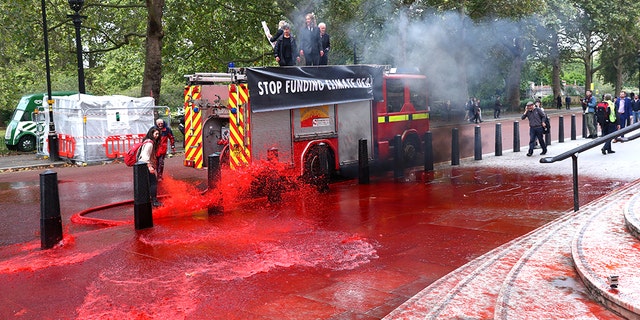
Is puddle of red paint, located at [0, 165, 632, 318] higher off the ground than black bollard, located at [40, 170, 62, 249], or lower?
lower

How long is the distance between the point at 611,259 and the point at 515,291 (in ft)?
3.27

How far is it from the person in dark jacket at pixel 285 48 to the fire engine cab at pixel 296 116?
99cm

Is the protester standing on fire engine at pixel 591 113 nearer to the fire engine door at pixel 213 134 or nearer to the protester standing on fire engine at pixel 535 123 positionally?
Answer: the protester standing on fire engine at pixel 535 123

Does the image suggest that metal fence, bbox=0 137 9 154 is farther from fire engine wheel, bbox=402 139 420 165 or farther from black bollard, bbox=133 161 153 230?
black bollard, bbox=133 161 153 230

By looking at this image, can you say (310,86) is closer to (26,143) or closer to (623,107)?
(623,107)

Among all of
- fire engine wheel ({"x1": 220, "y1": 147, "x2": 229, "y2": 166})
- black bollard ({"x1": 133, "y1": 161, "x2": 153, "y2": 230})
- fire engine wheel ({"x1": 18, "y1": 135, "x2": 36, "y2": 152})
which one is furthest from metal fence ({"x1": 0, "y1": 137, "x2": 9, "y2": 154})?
black bollard ({"x1": 133, "y1": 161, "x2": 153, "y2": 230})

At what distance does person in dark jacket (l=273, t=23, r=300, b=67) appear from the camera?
1307 centimetres

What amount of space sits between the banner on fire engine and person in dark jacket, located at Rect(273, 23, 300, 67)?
1.00 m

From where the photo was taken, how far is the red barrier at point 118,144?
63.3 feet

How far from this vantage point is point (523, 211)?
9375mm

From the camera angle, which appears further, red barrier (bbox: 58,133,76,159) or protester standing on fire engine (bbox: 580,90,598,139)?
A: protester standing on fire engine (bbox: 580,90,598,139)

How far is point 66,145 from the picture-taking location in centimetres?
1955

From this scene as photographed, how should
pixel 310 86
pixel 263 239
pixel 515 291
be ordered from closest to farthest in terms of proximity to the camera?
pixel 515 291
pixel 263 239
pixel 310 86

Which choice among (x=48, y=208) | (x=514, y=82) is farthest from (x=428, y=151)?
(x=514, y=82)
